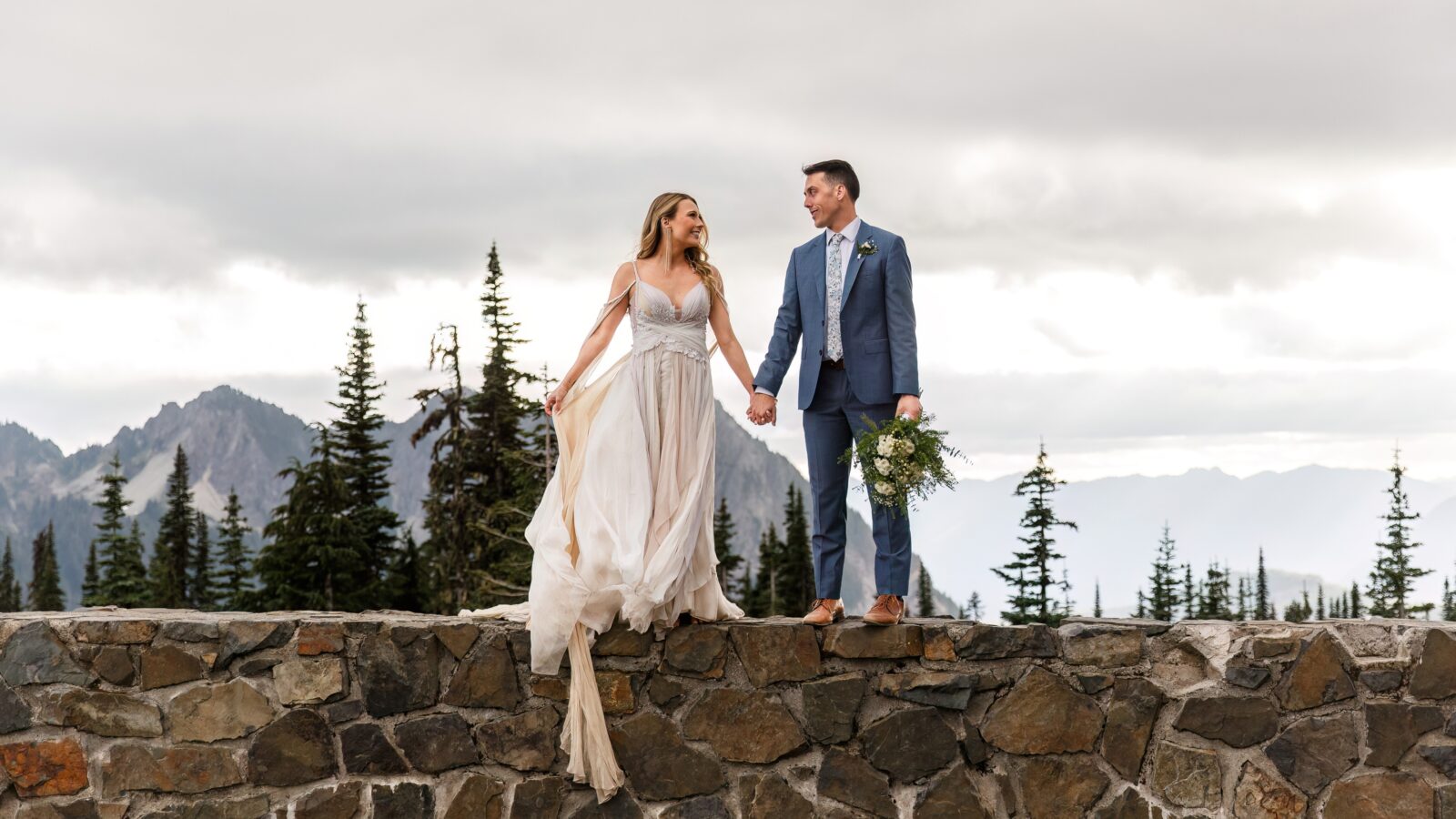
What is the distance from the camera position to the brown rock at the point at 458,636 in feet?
20.6

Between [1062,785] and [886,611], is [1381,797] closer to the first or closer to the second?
[1062,785]

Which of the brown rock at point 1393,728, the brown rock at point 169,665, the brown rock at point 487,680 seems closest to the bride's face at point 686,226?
the brown rock at point 487,680

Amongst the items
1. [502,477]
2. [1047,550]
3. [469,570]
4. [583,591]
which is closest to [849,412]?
[583,591]

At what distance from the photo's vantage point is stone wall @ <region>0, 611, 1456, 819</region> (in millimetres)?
5930

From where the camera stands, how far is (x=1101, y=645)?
19.9 feet

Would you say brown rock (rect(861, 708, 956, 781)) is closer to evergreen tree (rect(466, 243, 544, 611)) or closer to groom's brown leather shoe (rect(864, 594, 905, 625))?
groom's brown leather shoe (rect(864, 594, 905, 625))

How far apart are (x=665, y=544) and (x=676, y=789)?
4.00ft

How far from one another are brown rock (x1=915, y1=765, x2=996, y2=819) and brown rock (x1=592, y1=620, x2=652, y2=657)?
5.00 feet

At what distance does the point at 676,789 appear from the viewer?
6199mm

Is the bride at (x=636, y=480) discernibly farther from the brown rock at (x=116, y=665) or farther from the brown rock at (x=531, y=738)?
the brown rock at (x=116, y=665)

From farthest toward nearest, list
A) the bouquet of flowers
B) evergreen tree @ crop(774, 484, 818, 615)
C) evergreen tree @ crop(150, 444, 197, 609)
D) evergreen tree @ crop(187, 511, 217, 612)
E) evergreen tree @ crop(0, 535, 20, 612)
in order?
1. evergreen tree @ crop(0, 535, 20, 612)
2. evergreen tree @ crop(187, 511, 217, 612)
3. evergreen tree @ crop(150, 444, 197, 609)
4. evergreen tree @ crop(774, 484, 818, 615)
5. the bouquet of flowers

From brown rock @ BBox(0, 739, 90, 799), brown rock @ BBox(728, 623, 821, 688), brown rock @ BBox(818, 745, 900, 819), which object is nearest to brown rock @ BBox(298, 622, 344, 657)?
brown rock @ BBox(0, 739, 90, 799)

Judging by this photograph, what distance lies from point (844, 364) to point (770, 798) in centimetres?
215

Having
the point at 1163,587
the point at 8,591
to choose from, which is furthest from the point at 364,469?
the point at 8,591
